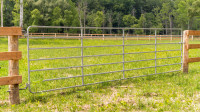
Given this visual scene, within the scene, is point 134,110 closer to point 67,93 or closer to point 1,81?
point 67,93

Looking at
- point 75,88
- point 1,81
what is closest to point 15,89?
point 1,81

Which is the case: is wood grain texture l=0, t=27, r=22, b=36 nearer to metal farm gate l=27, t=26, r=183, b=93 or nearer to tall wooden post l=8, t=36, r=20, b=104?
tall wooden post l=8, t=36, r=20, b=104

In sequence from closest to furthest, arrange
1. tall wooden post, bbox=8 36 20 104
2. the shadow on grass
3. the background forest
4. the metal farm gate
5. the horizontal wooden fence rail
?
tall wooden post, bbox=8 36 20 104 < the shadow on grass < the metal farm gate < the horizontal wooden fence rail < the background forest

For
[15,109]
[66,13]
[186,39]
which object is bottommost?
[15,109]

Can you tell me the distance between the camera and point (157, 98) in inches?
211

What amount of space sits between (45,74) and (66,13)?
163 feet

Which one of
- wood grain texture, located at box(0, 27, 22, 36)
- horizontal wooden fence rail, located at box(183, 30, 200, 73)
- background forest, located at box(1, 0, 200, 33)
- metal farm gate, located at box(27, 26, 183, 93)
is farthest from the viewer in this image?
background forest, located at box(1, 0, 200, 33)

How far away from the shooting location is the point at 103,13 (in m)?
83.6

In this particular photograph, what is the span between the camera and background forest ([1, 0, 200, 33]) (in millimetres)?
53306

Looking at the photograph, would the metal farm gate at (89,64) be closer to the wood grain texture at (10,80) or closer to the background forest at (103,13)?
the wood grain texture at (10,80)

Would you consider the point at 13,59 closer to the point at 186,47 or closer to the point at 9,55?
the point at 9,55

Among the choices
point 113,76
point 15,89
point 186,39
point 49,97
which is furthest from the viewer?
point 186,39

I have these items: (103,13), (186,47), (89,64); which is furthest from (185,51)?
(103,13)

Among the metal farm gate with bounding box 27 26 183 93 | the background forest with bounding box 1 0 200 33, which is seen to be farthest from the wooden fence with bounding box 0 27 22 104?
the background forest with bounding box 1 0 200 33
